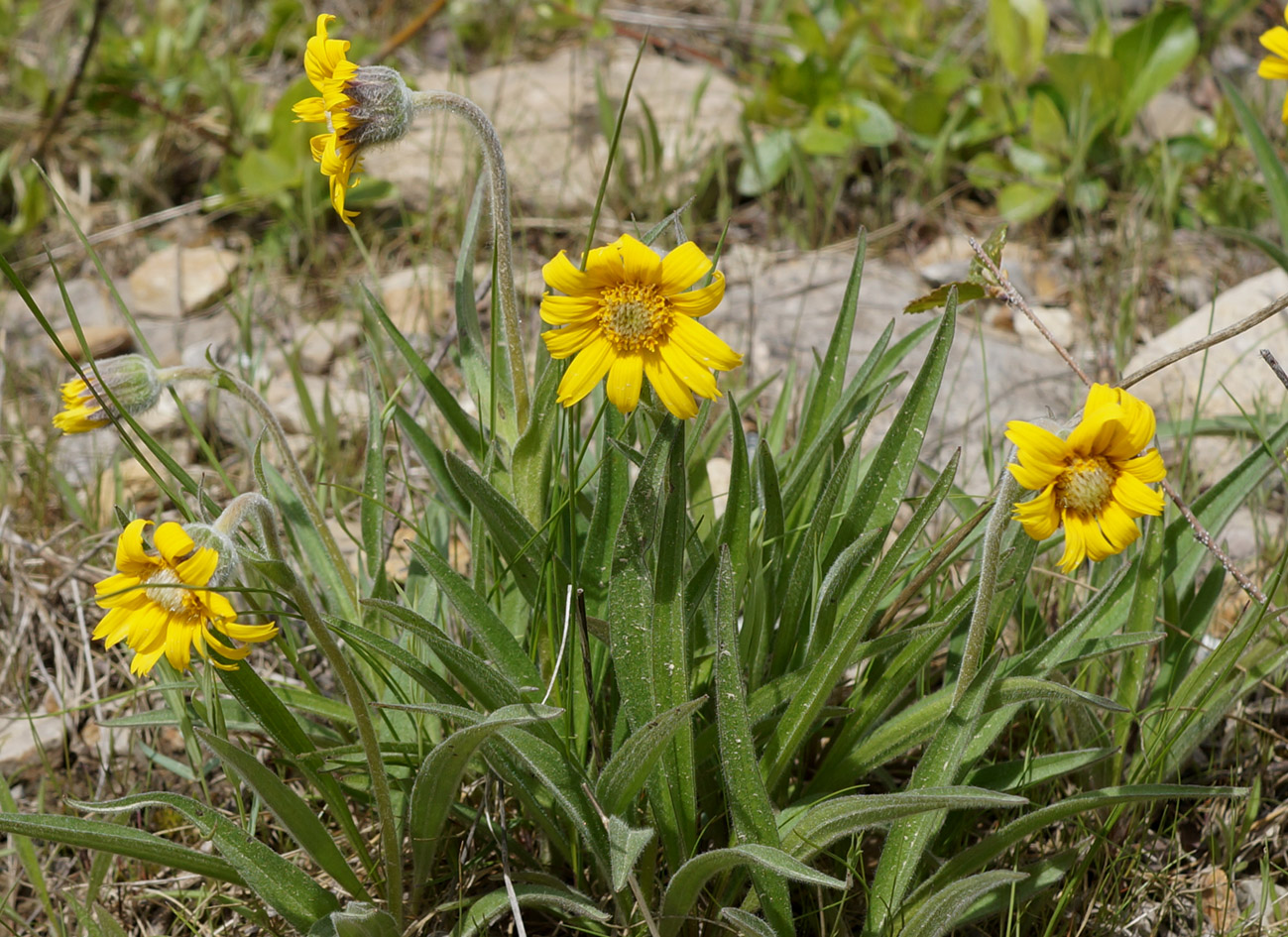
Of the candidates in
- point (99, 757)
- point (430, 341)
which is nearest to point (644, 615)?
point (99, 757)

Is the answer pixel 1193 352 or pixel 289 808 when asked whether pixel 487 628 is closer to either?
pixel 289 808

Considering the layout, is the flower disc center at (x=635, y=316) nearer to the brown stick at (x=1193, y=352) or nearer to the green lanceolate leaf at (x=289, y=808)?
the brown stick at (x=1193, y=352)

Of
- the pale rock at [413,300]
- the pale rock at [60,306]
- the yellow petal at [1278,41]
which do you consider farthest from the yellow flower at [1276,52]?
the pale rock at [60,306]

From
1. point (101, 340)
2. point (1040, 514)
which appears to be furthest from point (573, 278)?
point (101, 340)

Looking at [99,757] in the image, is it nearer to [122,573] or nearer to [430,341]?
[122,573]

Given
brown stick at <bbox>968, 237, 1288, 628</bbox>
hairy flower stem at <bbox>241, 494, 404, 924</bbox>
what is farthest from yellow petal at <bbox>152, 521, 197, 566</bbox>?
brown stick at <bbox>968, 237, 1288, 628</bbox>

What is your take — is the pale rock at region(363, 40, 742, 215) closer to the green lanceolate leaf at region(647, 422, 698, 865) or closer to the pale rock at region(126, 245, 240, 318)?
the pale rock at region(126, 245, 240, 318)
